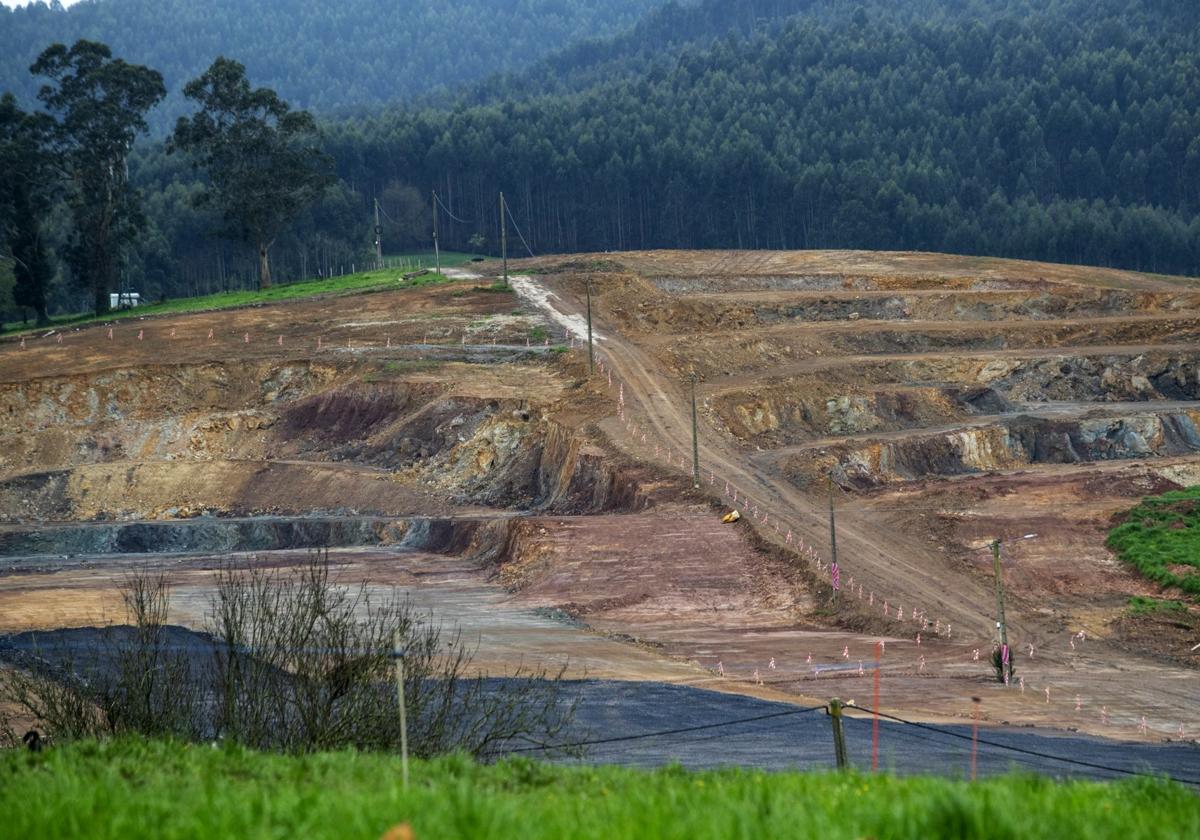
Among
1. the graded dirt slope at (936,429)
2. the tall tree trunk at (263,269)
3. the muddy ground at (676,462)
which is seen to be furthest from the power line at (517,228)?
the muddy ground at (676,462)

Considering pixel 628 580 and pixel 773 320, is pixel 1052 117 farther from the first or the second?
Result: pixel 628 580

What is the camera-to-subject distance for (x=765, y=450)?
79250 mm

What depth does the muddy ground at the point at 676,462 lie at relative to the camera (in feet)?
168

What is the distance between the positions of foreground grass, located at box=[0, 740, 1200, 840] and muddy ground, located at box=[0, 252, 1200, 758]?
2623 cm

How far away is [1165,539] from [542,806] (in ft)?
171

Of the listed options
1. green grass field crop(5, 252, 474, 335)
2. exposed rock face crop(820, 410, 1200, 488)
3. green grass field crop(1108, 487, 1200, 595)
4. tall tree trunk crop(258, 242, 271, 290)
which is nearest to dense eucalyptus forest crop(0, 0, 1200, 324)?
tall tree trunk crop(258, 242, 271, 290)

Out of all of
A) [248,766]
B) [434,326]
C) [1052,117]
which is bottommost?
[248,766]

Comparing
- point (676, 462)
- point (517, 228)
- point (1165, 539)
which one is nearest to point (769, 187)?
point (517, 228)

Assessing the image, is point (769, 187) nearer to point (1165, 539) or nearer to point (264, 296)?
point (264, 296)

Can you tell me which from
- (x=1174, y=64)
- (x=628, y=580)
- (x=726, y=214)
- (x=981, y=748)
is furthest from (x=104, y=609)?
(x=1174, y=64)

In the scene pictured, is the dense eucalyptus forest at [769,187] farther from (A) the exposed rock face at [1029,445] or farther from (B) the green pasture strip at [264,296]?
(A) the exposed rock face at [1029,445]

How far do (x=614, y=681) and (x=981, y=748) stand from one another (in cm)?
1213

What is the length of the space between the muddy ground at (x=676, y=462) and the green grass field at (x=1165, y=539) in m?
1.05

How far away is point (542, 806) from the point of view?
13.3 metres
